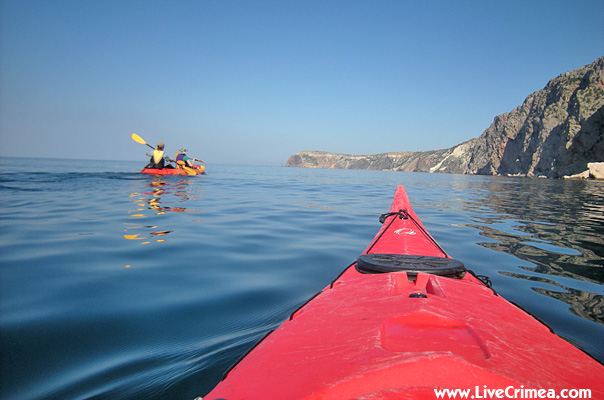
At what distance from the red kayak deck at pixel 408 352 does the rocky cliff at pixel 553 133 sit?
53.5 m

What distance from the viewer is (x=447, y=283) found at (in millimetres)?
1789

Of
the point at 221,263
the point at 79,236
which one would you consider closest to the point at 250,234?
the point at 221,263

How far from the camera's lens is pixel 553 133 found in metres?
56.2

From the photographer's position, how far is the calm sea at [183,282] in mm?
1958

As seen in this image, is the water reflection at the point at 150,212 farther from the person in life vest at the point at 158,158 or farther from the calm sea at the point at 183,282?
the person in life vest at the point at 158,158

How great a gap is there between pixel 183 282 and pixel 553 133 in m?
72.1

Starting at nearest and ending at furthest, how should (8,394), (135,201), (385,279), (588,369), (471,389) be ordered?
(471,389), (588,369), (8,394), (385,279), (135,201)

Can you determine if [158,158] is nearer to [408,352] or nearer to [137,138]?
[137,138]

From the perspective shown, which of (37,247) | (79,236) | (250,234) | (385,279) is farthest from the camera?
(250,234)

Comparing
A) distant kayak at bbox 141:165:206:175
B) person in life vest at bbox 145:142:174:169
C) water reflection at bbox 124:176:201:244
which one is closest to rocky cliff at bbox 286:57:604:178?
distant kayak at bbox 141:165:206:175

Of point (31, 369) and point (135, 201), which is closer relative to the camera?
point (31, 369)

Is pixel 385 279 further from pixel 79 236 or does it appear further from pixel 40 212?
pixel 40 212

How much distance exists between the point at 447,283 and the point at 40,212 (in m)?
8.92

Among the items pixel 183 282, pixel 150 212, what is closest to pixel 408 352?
pixel 183 282
